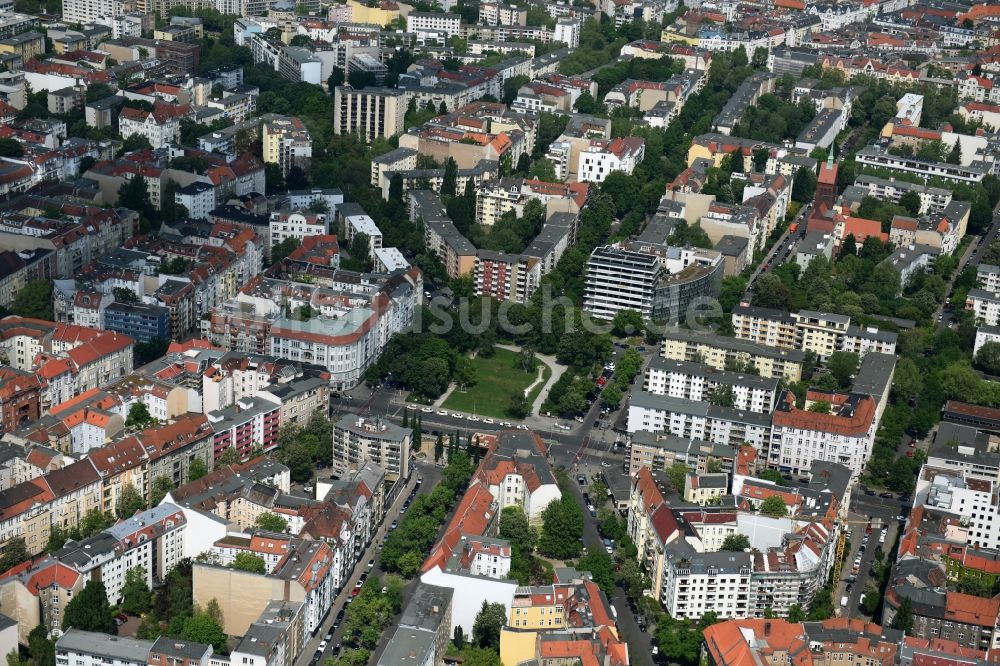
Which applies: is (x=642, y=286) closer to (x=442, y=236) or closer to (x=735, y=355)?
(x=735, y=355)

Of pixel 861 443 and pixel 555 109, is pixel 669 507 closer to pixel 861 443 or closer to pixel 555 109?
pixel 861 443

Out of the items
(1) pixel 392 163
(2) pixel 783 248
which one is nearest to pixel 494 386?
(2) pixel 783 248

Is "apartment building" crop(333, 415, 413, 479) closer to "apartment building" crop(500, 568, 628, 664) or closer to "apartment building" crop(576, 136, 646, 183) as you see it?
"apartment building" crop(500, 568, 628, 664)

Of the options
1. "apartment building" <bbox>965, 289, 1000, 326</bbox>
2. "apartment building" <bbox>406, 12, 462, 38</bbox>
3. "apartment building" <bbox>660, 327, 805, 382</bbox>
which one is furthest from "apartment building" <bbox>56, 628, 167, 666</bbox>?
"apartment building" <bbox>406, 12, 462, 38</bbox>

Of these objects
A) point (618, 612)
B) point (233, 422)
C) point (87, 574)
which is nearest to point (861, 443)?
point (618, 612)

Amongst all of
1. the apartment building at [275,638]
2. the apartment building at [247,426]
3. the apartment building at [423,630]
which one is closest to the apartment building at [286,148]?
the apartment building at [247,426]

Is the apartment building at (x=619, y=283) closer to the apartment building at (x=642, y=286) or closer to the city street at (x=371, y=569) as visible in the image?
the apartment building at (x=642, y=286)
